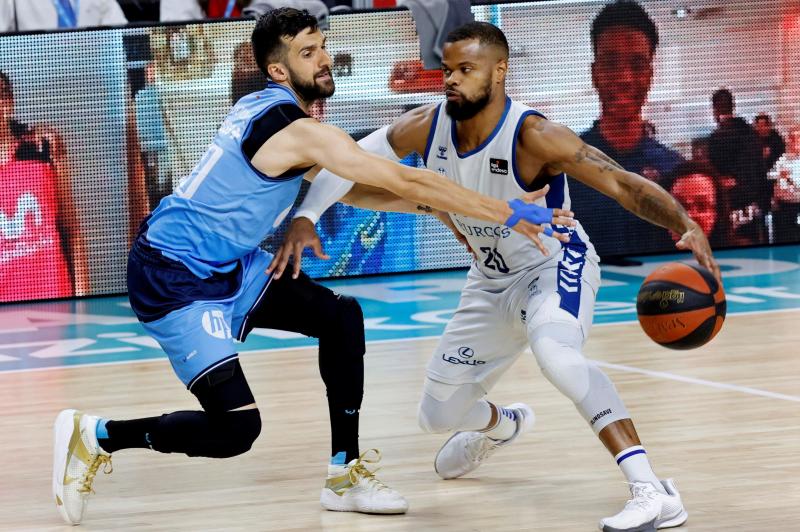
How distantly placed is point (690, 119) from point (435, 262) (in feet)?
7.64

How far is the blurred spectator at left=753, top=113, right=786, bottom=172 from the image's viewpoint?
10703 mm

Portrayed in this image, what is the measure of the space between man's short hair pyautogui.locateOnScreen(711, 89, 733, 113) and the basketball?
6344 mm

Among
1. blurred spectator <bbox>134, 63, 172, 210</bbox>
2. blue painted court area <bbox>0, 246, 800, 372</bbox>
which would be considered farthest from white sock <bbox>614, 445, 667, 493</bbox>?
blurred spectator <bbox>134, 63, 172, 210</bbox>

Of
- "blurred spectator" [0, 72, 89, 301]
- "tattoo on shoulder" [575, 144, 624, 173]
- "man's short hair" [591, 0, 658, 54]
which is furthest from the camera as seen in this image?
"man's short hair" [591, 0, 658, 54]

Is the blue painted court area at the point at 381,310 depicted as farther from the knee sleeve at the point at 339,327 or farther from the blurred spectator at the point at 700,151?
the knee sleeve at the point at 339,327

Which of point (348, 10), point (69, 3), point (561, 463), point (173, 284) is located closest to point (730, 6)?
point (348, 10)

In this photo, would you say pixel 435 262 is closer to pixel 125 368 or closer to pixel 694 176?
pixel 694 176

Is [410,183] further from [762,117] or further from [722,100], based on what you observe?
[762,117]

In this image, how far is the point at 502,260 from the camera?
497cm

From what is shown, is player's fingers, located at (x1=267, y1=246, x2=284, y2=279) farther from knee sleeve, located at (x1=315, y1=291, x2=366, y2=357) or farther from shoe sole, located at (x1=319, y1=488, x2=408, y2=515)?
shoe sole, located at (x1=319, y1=488, x2=408, y2=515)

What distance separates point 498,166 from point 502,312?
0.54 meters

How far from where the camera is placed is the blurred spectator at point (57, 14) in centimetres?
985

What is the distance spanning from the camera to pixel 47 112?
379 inches

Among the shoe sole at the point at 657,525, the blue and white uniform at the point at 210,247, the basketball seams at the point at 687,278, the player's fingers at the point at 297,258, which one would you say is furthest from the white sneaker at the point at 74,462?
the basketball seams at the point at 687,278
